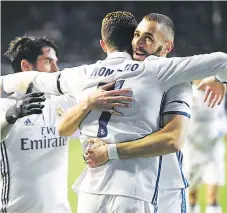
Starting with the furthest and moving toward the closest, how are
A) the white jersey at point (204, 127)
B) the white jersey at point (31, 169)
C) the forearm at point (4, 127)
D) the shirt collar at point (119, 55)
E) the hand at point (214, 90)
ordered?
the white jersey at point (204, 127) < the white jersey at point (31, 169) < the forearm at point (4, 127) < the hand at point (214, 90) < the shirt collar at point (119, 55)

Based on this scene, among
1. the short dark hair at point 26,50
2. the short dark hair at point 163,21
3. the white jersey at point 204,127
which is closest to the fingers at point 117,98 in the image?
the short dark hair at point 163,21

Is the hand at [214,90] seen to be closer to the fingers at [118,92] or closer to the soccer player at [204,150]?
the fingers at [118,92]

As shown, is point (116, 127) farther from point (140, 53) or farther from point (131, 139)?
point (140, 53)

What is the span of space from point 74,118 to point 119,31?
0.38m

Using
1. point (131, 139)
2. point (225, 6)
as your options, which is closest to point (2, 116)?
Answer: point (131, 139)

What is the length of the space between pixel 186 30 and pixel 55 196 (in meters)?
11.3

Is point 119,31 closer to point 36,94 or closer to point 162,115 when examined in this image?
point 162,115

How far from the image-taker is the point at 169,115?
7.77 feet

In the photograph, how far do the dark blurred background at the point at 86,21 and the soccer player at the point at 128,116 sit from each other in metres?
10.7

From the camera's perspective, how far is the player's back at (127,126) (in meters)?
2.33

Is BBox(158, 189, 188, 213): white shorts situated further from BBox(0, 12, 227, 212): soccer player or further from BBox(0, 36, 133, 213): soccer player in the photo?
BBox(0, 36, 133, 213): soccer player

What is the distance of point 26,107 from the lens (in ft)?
8.81

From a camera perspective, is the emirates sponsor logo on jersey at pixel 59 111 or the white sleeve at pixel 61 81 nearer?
the white sleeve at pixel 61 81

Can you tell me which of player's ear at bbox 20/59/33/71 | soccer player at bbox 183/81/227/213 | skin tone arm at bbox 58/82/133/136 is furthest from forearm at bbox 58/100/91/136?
soccer player at bbox 183/81/227/213
